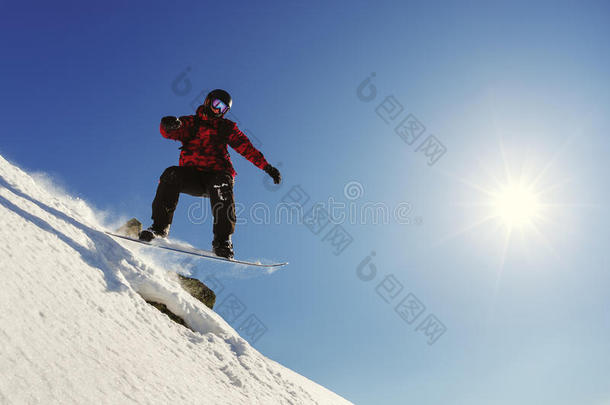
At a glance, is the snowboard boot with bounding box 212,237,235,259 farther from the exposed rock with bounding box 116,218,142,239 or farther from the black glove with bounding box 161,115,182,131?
the exposed rock with bounding box 116,218,142,239

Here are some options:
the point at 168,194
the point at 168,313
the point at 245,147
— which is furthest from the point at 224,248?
the point at 245,147

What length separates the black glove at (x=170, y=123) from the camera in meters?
5.07

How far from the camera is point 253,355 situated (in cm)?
443

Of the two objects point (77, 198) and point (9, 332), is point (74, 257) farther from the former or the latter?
point (77, 198)

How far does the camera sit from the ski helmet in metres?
5.62

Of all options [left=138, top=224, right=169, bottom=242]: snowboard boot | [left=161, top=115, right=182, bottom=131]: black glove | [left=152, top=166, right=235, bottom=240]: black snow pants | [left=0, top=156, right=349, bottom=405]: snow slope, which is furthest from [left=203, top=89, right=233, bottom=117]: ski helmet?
[left=0, top=156, right=349, bottom=405]: snow slope

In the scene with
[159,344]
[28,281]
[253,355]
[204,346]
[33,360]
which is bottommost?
[33,360]

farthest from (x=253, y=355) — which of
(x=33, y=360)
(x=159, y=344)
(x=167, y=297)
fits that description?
(x=33, y=360)

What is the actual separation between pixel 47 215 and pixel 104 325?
163 cm

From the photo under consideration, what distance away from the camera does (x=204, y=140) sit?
222 inches

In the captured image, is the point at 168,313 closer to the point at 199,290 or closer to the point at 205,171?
the point at 205,171

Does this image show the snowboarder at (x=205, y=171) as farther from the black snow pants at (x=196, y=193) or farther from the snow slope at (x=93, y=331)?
the snow slope at (x=93, y=331)

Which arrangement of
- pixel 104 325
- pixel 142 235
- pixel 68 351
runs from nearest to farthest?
pixel 68 351 → pixel 104 325 → pixel 142 235

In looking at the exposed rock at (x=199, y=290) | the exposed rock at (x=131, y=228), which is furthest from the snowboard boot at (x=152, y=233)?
the exposed rock at (x=131, y=228)
